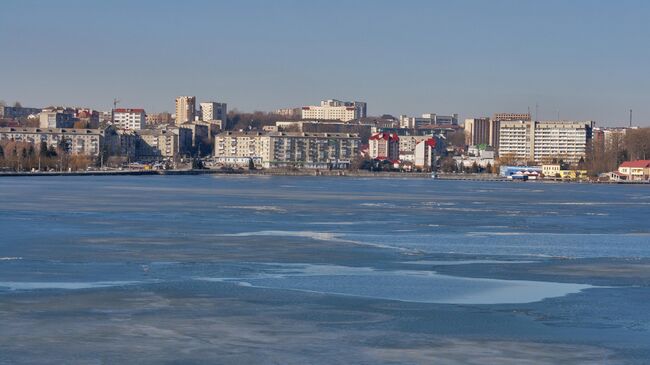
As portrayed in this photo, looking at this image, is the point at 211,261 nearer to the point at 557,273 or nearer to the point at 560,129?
the point at 557,273

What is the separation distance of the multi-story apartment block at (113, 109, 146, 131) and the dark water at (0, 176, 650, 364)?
108 m

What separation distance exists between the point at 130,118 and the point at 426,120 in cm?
6107

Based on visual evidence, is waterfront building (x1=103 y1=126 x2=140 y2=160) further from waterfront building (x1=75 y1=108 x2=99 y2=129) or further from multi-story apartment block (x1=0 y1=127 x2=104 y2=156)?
waterfront building (x1=75 y1=108 x2=99 y2=129)

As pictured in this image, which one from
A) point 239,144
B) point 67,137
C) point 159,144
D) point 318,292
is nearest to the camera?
point 318,292

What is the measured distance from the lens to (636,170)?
74562 mm

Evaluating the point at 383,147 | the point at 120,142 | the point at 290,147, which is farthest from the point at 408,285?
the point at 383,147

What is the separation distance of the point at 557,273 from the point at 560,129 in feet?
326

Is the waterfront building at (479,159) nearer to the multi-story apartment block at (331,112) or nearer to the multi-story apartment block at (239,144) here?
the multi-story apartment block at (239,144)

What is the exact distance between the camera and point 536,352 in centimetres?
860

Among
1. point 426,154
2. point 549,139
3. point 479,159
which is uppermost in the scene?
point 549,139

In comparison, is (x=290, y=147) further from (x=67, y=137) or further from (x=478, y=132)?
(x=478, y=132)

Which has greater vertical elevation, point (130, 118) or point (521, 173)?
point (130, 118)

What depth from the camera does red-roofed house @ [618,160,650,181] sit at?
241 feet

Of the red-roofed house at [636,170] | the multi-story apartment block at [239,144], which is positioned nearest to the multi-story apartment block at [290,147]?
the multi-story apartment block at [239,144]
